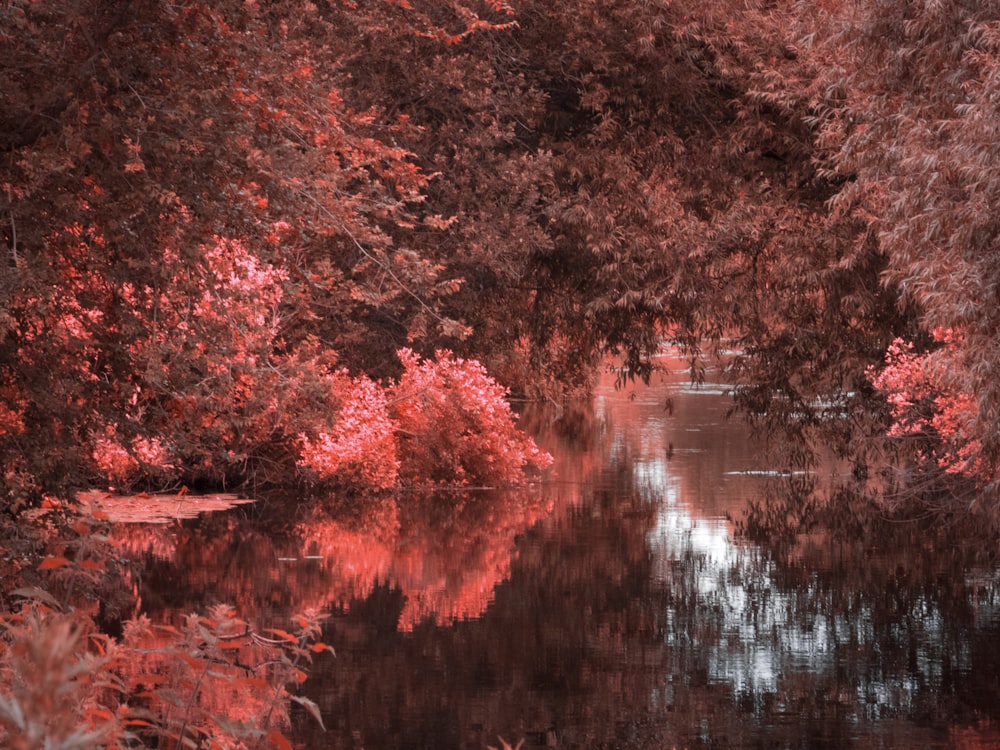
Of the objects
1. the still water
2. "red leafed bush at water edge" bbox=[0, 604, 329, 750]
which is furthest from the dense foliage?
"red leafed bush at water edge" bbox=[0, 604, 329, 750]

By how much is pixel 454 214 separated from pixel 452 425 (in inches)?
170

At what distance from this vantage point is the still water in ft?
34.1

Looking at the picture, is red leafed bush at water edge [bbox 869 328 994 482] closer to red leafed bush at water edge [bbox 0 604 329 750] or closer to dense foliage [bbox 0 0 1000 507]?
dense foliage [bbox 0 0 1000 507]

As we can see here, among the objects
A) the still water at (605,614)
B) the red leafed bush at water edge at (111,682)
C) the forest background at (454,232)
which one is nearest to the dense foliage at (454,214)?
the forest background at (454,232)

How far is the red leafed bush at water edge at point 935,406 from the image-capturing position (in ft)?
39.1

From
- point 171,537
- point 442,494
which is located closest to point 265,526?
point 171,537

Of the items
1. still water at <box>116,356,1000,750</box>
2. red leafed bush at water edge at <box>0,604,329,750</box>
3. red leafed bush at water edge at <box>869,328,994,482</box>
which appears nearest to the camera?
red leafed bush at water edge at <box>0,604,329,750</box>

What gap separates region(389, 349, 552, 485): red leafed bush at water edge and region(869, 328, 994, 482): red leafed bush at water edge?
233 inches

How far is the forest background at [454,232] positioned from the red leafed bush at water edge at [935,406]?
0.09m

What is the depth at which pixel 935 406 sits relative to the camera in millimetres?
17094

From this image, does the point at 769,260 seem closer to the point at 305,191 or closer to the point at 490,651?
the point at 490,651

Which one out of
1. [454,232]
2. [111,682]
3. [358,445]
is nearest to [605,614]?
[454,232]

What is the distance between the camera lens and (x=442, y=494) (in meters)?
21.2

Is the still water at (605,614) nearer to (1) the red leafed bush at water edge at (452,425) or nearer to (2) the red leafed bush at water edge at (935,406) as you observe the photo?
(1) the red leafed bush at water edge at (452,425)
